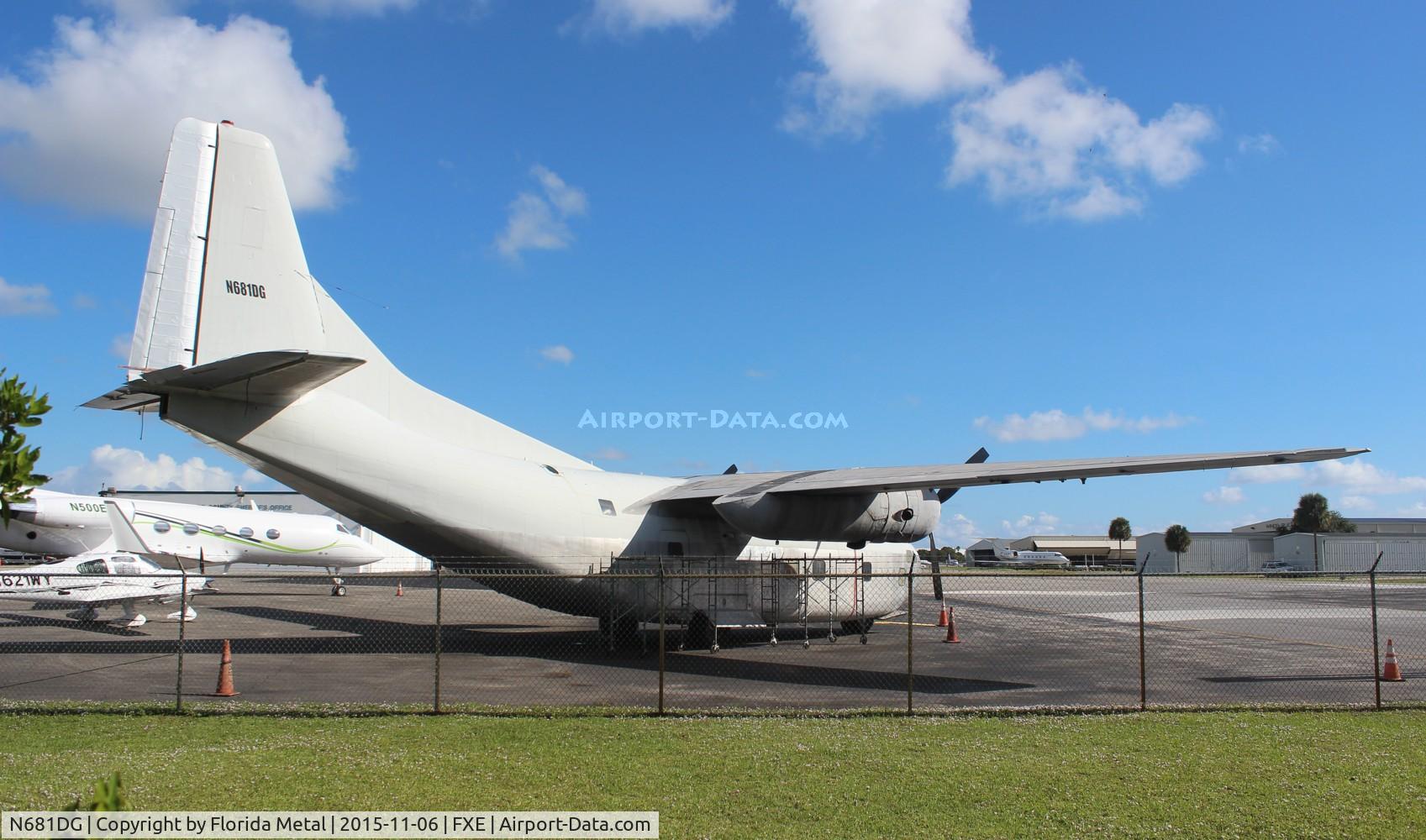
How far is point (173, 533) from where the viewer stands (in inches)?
1221

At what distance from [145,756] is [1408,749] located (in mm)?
11111

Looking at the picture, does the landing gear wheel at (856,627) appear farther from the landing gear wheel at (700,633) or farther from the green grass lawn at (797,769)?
the green grass lawn at (797,769)

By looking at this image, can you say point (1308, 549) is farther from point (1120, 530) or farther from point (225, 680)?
point (225, 680)

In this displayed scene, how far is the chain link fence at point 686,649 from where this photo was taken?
38.7 feet

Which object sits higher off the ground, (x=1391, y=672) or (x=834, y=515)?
(x=834, y=515)

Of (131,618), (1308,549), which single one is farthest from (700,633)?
(1308,549)

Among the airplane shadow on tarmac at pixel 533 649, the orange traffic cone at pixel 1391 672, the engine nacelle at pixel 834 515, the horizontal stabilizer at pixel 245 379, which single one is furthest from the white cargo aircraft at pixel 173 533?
the orange traffic cone at pixel 1391 672

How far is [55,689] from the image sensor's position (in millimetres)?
12109

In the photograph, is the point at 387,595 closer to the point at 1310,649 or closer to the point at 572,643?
the point at 572,643

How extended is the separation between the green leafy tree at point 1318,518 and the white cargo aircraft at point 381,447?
8982cm

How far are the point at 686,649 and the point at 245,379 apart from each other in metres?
9.12

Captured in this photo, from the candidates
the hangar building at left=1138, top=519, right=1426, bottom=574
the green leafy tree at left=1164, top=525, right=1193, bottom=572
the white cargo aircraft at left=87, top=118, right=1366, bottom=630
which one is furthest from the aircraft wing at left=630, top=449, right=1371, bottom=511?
the green leafy tree at left=1164, top=525, right=1193, bottom=572

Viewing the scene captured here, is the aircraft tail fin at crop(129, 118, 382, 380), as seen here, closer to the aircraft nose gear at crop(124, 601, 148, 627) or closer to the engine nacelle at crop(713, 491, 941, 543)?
the engine nacelle at crop(713, 491, 941, 543)

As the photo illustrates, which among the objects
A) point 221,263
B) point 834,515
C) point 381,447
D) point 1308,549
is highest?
point 221,263
